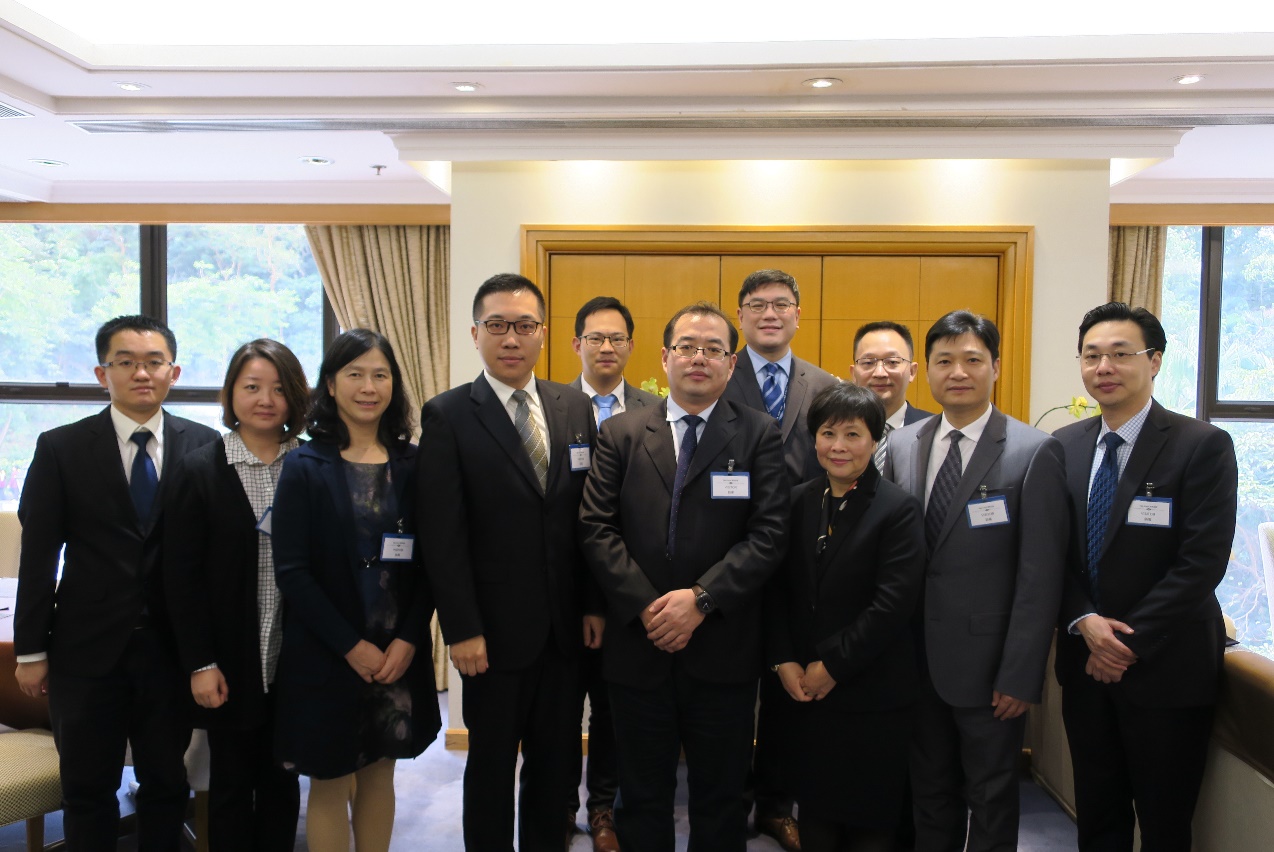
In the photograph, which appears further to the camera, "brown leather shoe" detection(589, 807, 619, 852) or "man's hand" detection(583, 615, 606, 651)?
"brown leather shoe" detection(589, 807, 619, 852)

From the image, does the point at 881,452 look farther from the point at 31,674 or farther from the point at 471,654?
the point at 31,674

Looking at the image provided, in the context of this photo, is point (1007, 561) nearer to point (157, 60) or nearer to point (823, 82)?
point (823, 82)

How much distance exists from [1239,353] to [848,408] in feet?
16.5

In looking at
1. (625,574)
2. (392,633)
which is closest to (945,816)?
(625,574)

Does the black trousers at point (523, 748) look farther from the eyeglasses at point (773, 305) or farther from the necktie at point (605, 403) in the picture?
the eyeglasses at point (773, 305)

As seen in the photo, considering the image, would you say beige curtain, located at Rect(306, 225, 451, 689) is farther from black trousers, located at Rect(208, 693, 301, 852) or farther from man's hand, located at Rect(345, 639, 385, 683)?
man's hand, located at Rect(345, 639, 385, 683)

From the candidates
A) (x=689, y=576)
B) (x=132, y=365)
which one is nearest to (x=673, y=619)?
(x=689, y=576)

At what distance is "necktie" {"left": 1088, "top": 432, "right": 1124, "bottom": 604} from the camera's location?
8.33 feet

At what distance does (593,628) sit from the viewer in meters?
2.51

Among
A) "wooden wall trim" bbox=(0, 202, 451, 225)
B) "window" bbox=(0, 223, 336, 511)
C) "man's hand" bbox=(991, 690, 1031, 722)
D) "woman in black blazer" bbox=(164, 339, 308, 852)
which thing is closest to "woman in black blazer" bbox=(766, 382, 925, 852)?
"man's hand" bbox=(991, 690, 1031, 722)

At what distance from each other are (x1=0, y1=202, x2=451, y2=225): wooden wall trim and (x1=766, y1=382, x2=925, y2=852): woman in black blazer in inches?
159

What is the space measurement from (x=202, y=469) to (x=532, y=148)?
2195mm

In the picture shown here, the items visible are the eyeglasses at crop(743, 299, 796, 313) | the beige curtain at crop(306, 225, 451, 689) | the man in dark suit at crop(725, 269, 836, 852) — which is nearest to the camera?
the man in dark suit at crop(725, 269, 836, 852)

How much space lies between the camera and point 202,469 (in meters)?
2.48
